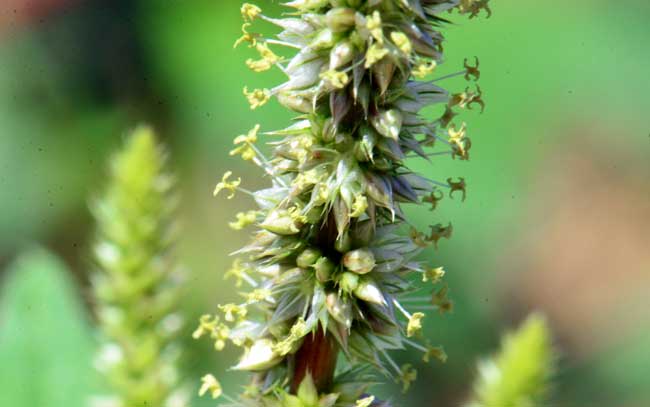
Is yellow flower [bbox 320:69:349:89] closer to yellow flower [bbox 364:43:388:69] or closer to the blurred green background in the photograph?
yellow flower [bbox 364:43:388:69]

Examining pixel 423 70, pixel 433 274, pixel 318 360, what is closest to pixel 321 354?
pixel 318 360

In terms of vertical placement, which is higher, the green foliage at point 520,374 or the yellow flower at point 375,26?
the yellow flower at point 375,26

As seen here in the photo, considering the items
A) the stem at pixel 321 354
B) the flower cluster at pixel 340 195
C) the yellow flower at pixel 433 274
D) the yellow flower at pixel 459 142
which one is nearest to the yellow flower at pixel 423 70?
the flower cluster at pixel 340 195

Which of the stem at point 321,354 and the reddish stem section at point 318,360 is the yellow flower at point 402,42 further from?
the reddish stem section at point 318,360

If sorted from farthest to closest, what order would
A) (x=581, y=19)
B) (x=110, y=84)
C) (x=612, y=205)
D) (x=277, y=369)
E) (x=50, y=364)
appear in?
(x=612, y=205) → (x=581, y=19) → (x=110, y=84) → (x=50, y=364) → (x=277, y=369)

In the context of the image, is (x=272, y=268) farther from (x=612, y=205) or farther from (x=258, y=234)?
(x=612, y=205)

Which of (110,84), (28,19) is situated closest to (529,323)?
(110,84)

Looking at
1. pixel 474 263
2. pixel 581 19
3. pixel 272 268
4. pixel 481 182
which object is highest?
pixel 581 19
